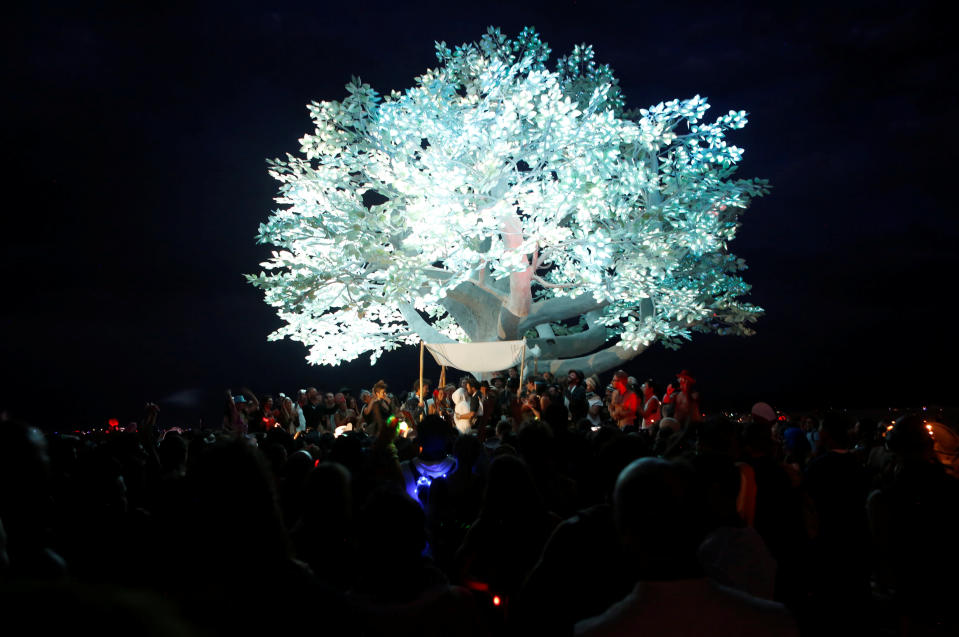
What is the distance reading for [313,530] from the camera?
3.18 meters

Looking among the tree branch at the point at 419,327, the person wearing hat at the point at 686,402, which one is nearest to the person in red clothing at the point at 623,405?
the person wearing hat at the point at 686,402

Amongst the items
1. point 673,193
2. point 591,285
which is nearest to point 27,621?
point 591,285

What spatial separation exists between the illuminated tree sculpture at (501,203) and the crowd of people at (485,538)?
27.3 feet

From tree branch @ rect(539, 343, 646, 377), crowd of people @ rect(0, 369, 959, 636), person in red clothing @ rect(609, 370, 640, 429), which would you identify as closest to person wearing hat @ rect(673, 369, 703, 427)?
person in red clothing @ rect(609, 370, 640, 429)

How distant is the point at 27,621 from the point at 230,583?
111 centimetres

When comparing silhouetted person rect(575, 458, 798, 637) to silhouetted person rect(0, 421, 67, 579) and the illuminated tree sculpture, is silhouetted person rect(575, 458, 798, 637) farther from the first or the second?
the illuminated tree sculpture

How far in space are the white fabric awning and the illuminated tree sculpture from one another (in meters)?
1.38

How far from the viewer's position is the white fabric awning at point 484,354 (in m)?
A: 14.3

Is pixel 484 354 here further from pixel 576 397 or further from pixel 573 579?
pixel 573 579

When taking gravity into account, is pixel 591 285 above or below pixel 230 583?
above

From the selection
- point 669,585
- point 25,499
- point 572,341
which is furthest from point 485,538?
point 572,341

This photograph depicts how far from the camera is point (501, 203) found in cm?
1452

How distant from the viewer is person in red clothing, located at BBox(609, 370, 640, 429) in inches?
444

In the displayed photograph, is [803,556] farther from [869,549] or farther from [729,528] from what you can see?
[729,528]
